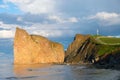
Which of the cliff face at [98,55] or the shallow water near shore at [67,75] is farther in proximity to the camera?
the cliff face at [98,55]

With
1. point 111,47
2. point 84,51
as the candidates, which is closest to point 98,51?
point 111,47

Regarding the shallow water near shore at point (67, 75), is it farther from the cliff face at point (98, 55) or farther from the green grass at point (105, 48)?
the green grass at point (105, 48)

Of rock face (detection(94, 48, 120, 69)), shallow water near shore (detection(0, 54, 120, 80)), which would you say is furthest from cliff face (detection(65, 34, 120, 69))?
shallow water near shore (detection(0, 54, 120, 80))

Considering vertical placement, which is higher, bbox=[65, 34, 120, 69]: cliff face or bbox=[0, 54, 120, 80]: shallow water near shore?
bbox=[65, 34, 120, 69]: cliff face

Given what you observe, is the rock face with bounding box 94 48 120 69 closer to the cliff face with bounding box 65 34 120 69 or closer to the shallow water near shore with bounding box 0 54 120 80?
the cliff face with bounding box 65 34 120 69

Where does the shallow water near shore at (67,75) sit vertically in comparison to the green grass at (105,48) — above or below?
below

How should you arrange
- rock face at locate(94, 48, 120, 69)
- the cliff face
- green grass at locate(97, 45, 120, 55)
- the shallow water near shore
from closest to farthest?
1. the shallow water near shore
2. rock face at locate(94, 48, 120, 69)
3. the cliff face
4. green grass at locate(97, 45, 120, 55)

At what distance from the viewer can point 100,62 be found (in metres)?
147

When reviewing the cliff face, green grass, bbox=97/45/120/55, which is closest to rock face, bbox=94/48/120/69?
the cliff face

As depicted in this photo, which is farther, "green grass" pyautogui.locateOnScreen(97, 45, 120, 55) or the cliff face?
"green grass" pyautogui.locateOnScreen(97, 45, 120, 55)

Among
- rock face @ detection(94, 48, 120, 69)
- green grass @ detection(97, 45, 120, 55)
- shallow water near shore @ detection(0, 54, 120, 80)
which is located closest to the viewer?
shallow water near shore @ detection(0, 54, 120, 80)

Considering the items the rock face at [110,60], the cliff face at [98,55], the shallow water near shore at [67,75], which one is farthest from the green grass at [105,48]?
the shallow water near shore at [67,75]

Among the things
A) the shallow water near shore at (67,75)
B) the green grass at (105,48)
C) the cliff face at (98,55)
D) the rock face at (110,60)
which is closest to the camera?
the shallow water near shore at (67,75)

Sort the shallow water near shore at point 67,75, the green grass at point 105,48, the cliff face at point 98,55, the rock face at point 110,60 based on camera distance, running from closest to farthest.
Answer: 1. the shallow water near shore at point 67,75
2. the rock face at point 110,60
3. the cliff face at point 98,55
4. the green grass at point 105,48
